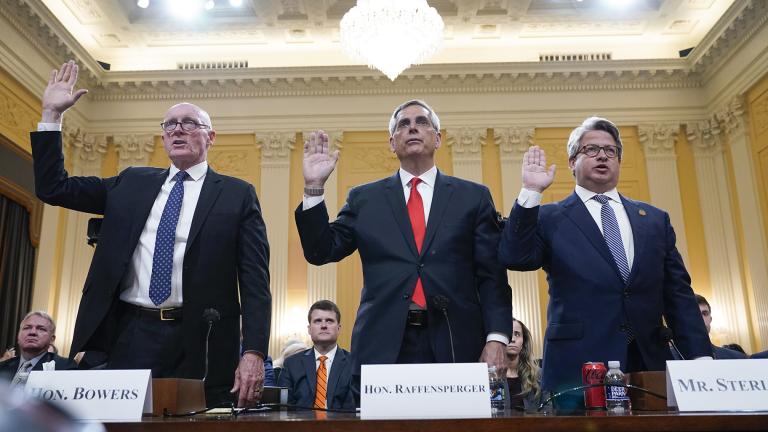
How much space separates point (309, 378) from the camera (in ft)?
13.6

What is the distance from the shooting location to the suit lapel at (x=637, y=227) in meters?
2.38

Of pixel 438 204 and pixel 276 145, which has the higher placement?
pixel 276 145

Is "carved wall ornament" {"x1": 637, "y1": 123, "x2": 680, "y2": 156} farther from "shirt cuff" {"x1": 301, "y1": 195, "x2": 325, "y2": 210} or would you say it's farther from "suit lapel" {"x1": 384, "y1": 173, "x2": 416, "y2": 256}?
"shirt cuff" {"x1": 301, "y1": 195, "x2": 325, "y2": 210}

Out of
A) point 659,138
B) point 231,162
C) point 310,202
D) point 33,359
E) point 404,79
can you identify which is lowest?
point 33,359

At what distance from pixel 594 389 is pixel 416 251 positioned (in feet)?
2.67

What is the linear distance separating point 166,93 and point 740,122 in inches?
Answer: 331

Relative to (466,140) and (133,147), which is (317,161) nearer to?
(466,140)

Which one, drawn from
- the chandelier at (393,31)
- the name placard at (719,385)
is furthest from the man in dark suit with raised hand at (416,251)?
the chandelier at (393,31)

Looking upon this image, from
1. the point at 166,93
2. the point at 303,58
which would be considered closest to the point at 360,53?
the point at 303,58

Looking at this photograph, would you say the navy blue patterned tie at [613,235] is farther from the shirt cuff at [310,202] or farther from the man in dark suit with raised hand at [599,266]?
the shirt cuff at [310,202]

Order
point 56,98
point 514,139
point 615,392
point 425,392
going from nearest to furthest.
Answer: point 425,392
point 615,392
point 56,98
point 514,139

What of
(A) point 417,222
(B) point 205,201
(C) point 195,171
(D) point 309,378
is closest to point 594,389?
(A) point 417,222

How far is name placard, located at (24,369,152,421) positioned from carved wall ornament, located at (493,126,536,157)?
901 centimetres

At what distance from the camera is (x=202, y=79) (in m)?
10.2
